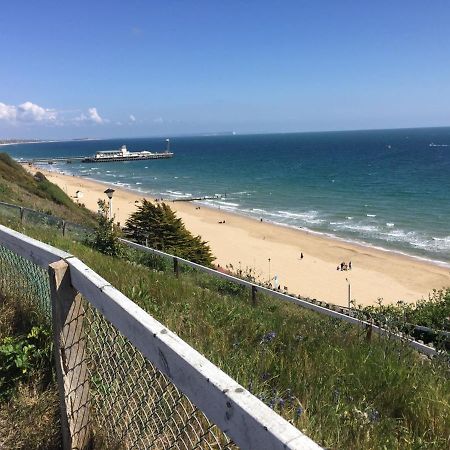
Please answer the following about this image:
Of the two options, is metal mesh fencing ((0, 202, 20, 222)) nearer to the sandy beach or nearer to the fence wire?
the fence wire

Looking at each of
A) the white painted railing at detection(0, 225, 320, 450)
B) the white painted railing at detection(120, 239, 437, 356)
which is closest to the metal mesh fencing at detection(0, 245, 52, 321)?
the white painted railing at detection(0, 225, 320, 450)

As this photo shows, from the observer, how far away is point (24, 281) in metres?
4.31

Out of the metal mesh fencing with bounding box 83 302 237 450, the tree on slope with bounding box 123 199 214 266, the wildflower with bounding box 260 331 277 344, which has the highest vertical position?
the metal mesh fencing with bounding box 83 302 237 450

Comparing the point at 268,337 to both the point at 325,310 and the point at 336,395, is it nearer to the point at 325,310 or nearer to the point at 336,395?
the point at 336,395

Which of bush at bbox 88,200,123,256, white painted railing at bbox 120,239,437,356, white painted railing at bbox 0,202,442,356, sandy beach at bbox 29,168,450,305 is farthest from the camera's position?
sandy beach at bbox 29,168,450,305

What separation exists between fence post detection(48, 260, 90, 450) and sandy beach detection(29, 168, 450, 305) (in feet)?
78.9

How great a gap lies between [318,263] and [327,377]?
2965 centimetres

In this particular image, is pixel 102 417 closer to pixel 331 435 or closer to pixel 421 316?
pixel 331 435

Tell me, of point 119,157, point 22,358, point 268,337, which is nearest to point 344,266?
point 268,337

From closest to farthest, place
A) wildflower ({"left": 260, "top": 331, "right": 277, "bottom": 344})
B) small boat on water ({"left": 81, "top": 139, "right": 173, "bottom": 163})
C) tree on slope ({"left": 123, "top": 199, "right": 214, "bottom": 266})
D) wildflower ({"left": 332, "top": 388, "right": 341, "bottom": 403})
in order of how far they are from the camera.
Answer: wildflower ({"left": 332, "top": 388, "right": 341, "bottom": 403}) → wildflower ({"left": 260, "top": 331, "right": 277, "bottom": 344}) → tree on slope ({"left": 123, "top": 199, "right": 214, "bottom": 266}) → small boat on water ({"left": 81, "top": 139, "right": 173, "bottom": 163})

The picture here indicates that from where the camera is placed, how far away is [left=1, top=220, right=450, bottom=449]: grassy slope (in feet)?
8.94

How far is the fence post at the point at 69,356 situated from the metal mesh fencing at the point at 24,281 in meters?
0.89

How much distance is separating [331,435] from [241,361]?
44.4 inches

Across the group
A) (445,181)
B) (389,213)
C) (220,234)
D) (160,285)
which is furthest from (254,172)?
(160,285)
